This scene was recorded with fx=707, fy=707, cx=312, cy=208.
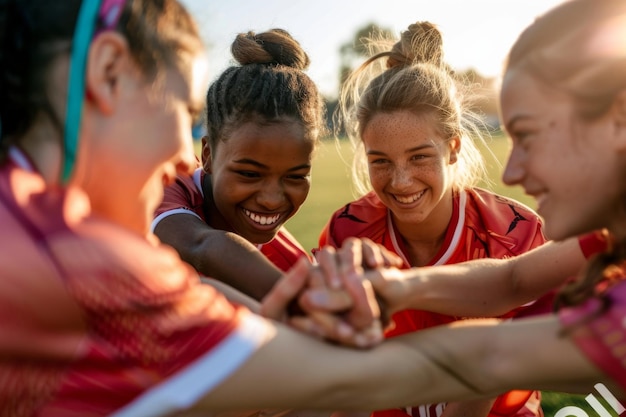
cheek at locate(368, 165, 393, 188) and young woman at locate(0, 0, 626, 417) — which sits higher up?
cheek at locate(368, 165, 393, 188)

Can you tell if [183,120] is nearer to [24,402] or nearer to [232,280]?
[24,402]

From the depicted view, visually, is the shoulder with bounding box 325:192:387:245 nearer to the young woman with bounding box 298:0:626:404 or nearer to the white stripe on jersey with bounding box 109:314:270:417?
the young woman with bounding box 298:0:626:404

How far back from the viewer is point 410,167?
3594 mm

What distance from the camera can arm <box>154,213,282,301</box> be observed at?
8.95ft

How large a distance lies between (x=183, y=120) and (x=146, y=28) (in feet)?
0.82

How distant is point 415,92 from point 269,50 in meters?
0.79

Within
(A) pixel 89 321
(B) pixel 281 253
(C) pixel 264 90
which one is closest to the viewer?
(A) pixel 89 321

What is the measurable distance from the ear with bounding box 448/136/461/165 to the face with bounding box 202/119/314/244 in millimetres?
874

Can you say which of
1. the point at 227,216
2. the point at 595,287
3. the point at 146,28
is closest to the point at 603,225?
the point at 595,287

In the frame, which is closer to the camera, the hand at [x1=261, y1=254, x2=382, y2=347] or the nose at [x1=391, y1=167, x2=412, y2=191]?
the hand at [x1=261, y1=254, x2=382, y2=347]

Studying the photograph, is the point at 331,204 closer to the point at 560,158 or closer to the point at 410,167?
→ the point at 410,167

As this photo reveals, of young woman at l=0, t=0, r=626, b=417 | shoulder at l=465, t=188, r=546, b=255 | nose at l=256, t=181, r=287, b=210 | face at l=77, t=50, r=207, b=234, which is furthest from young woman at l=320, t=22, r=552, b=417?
face at l=77, t=50, r=207, b=234

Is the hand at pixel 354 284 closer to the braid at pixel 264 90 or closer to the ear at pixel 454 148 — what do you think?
the braid at pixel 264 90

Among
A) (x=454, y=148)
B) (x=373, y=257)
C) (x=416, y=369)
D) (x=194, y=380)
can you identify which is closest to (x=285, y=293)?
(x=373, y=257)
